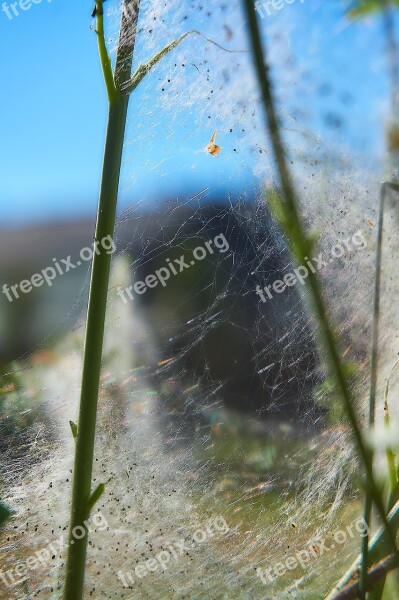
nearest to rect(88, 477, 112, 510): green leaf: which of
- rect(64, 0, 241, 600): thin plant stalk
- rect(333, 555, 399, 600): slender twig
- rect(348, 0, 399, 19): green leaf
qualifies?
rect(64, 0, 241, 600): thin plant stalk

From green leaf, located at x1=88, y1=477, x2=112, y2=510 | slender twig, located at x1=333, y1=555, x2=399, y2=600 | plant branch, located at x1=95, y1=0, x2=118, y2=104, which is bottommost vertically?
slender twig, located at x1=333, y1=555, x2=399, y2=600

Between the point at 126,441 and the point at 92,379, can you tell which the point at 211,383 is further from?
the point at 92,379

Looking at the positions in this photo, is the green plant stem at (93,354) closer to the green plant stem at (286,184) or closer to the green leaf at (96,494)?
the green leaf at (96,494)

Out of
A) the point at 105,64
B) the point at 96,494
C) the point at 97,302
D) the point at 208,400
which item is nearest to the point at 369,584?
the point at 96,494

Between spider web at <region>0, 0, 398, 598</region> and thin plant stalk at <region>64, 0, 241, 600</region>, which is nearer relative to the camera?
thin plant stalk at <region>64, 0, 241, 600</region>

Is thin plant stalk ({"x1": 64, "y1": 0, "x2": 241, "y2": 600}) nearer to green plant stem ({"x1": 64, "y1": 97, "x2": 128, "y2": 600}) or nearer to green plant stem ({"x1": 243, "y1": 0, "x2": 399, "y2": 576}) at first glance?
green plant stem ({"x1": 64, "y1": 97, "x2": 128, "y2": 600})

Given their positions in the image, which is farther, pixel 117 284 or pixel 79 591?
pixel 117 284

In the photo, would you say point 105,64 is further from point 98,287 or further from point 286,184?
point 286,184

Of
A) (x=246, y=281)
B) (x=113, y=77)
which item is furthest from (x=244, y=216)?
(x=113, y=77)
